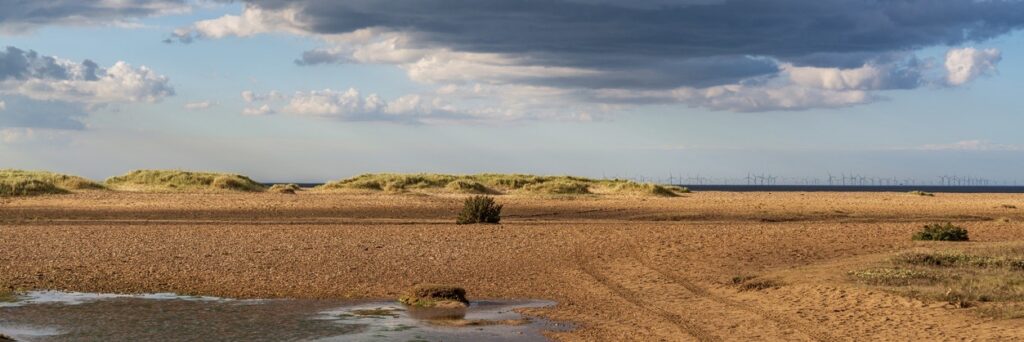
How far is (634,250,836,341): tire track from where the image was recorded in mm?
14023

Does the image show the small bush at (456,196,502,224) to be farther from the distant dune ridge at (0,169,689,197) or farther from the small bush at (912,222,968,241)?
the distant dune ridge at (0,169,689,197)

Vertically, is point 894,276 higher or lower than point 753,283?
higher

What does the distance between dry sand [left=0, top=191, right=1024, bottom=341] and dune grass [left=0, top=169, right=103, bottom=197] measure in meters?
6.98

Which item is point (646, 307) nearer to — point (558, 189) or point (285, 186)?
point (558, 189)

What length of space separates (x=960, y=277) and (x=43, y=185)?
42989mm

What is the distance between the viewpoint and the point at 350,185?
61.8 m

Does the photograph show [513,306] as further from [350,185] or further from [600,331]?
[350,185]

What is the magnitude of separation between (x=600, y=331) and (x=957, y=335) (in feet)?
15.3

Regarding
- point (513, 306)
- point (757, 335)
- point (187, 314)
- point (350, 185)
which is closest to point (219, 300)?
point (187, 314)

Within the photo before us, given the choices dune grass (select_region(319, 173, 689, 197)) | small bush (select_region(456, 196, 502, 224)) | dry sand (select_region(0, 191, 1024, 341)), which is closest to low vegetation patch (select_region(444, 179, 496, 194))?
dune grass (select_region(319, 173, 689, 197))

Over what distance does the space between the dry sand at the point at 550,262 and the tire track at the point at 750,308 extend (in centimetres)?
4

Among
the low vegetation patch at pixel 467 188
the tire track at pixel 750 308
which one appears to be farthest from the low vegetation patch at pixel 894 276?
the low vegetation patch at pixel 467 188

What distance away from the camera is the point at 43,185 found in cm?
4925

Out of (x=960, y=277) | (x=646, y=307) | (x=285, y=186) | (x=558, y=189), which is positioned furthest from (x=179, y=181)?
(x=960, y=277)
